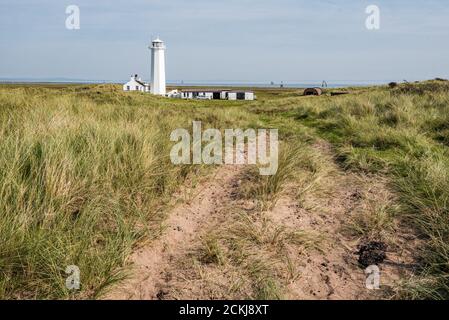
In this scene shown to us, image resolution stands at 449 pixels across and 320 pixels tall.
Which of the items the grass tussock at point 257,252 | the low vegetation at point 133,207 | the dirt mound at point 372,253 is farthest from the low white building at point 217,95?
the dirt mound at point 372,253

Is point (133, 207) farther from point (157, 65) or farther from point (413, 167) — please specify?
point (157, 65)

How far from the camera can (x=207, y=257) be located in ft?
10.7

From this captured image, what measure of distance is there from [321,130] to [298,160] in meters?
5.44

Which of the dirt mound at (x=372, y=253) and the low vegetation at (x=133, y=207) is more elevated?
the low vegetation at (x=133, y=207)

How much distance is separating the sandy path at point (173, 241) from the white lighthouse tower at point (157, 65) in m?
62.5

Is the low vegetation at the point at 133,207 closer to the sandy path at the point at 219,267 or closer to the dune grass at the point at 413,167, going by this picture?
the dune grass at the point at 413,167

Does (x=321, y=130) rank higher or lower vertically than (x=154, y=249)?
higher

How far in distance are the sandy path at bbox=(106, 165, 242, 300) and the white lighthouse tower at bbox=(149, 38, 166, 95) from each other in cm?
6252

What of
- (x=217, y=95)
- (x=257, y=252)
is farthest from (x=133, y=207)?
(x=217, y=95)

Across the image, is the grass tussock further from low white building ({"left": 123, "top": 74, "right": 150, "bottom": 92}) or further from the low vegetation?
low white building ({"left": 123, "top": 74, "right": 150, "bottom": 92})

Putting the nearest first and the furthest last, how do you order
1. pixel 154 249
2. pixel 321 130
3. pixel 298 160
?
pixel 154 249 → pixel 298 160 → pixel 321 130

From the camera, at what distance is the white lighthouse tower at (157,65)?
64.6m
